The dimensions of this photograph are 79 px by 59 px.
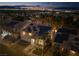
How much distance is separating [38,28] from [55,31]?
0.18 meters

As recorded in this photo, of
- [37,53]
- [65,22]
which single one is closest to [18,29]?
[37,53]

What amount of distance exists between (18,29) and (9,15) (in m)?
0.17

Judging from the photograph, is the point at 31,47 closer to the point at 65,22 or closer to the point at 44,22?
the point at 44,22

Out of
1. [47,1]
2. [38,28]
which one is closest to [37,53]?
[38,28]

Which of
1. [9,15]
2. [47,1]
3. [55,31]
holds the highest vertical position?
[47,1]

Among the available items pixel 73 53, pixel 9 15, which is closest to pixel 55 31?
pixel 73 53

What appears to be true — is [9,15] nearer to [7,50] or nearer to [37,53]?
[7,50]

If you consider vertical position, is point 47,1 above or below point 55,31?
above

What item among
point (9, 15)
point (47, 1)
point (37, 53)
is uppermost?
point (47, 1)

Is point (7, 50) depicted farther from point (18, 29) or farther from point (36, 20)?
point (36, 20)

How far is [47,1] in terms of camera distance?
6.57 feet

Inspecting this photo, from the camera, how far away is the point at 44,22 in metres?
1.99

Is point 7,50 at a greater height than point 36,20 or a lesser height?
lesser

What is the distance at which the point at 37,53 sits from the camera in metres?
2.03
